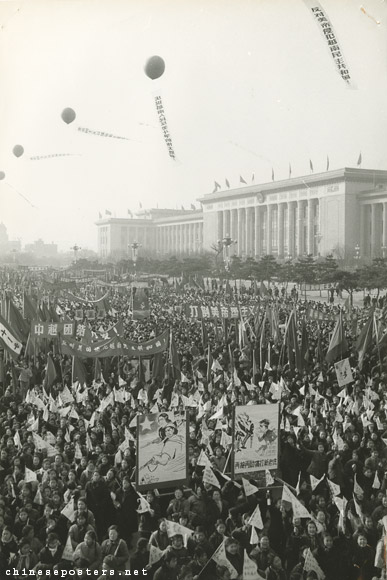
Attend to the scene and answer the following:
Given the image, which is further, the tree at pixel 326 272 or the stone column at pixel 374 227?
the stone column at pixel 374 227

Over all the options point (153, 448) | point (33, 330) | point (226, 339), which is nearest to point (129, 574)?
point (153, 448)

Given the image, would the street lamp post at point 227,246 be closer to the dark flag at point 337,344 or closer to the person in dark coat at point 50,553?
the dark flag at point 337,344

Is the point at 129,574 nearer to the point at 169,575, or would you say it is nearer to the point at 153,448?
the point at 169,575

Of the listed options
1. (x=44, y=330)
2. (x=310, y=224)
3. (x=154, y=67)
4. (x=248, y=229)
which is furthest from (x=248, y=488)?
(x=248, y=229)

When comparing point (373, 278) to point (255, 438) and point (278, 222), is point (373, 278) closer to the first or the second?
point (255, 438)

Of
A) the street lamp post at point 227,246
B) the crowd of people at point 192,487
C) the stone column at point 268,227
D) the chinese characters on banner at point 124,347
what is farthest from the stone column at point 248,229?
the crowd of people at point 192,487

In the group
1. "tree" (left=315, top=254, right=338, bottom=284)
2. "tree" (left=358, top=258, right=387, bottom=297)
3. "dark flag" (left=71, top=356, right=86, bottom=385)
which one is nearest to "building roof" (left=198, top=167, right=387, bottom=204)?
"tree" (left=315, top=254, right=338, bottom=284)
